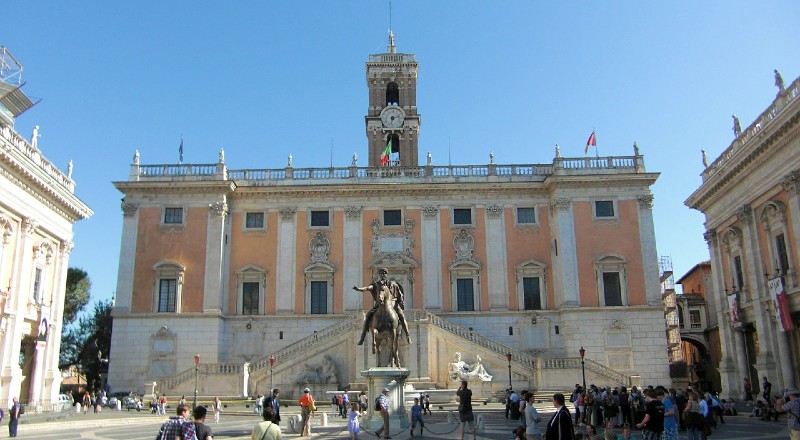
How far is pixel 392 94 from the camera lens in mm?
52156

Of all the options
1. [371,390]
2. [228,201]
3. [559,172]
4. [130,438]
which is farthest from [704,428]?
[228,201]

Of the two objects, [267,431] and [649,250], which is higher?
[649,250]

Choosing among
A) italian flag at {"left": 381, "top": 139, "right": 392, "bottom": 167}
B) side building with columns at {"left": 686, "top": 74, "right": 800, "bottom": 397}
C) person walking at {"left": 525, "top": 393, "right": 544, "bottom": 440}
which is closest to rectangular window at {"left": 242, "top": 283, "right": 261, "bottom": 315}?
italian flag at {"left": 381, "top": 139, "right": 392, "bottom": 167}

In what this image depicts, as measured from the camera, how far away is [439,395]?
31281 millimetres

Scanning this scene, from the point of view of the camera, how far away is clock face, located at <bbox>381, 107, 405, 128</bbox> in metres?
49.6

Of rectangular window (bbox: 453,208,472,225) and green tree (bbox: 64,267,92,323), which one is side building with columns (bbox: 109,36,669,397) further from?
green tree (bbox: 64,267,92,323)

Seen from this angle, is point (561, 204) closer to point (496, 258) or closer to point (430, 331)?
point (496, 258)

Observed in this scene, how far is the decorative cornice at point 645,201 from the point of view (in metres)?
41.3

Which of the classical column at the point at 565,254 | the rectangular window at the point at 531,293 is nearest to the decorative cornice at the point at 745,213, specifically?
the classical column at the point at 565,254

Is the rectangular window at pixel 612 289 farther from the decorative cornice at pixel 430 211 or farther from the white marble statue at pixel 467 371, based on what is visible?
the decorative cornice at pixel 430 211

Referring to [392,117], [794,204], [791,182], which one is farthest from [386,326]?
[392,117]

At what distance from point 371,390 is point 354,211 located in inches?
938

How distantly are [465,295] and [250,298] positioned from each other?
13.0 meters

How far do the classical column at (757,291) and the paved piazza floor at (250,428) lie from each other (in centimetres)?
591
